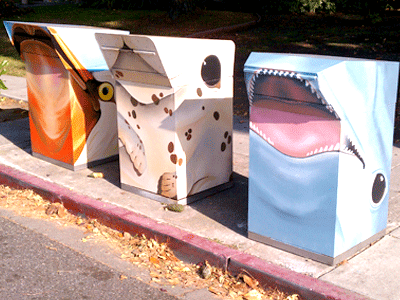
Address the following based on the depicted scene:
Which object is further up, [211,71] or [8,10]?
[8,10]

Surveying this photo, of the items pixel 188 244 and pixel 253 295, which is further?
pixel 188 244

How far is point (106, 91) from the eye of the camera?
19.4 ft

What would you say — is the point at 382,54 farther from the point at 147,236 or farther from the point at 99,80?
the point at 147,236

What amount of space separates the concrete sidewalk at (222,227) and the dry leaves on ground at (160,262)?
0.24 ft

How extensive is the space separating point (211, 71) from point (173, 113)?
585mm

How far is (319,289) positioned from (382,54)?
974cm

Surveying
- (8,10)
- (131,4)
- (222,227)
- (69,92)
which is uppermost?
(131,4)

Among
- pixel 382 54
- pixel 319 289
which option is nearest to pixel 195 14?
pixel 382 54

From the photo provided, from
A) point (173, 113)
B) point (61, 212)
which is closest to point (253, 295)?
point (173, 113)

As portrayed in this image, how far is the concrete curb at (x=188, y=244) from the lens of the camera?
11.4 ft

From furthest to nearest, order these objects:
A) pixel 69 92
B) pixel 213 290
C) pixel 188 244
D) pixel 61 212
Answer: pixel 69 92, pixel 61 212, pixel 188 244, pixel 213 290

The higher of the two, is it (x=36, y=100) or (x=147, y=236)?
(x=36, y=100)

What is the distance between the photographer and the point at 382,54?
12.0 metres

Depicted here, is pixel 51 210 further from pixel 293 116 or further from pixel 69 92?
pixel 293 116
